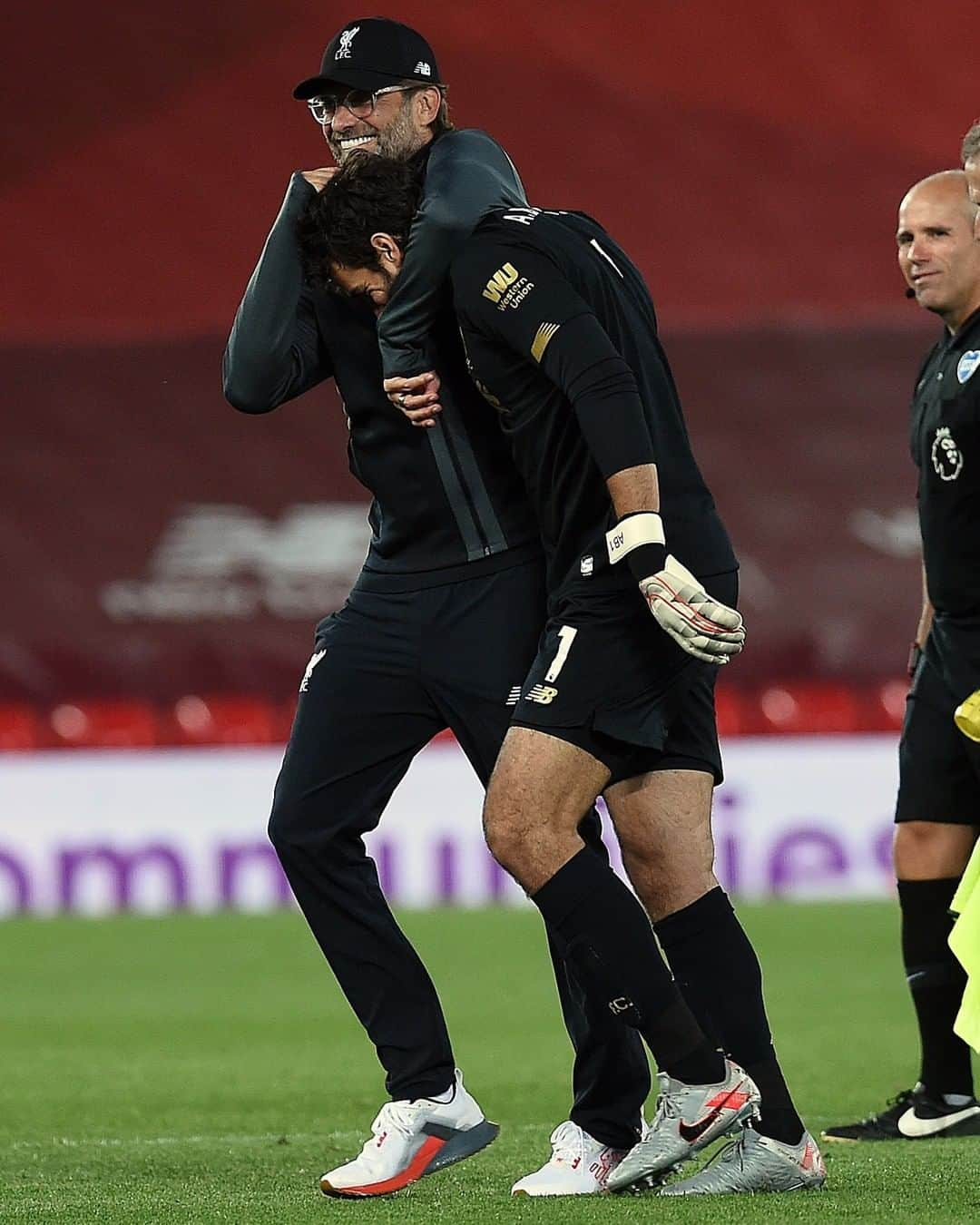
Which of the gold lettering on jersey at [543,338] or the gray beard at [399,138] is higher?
the gray beard at [399,138]

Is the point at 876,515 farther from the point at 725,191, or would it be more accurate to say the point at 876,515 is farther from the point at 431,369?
the point at 431,369

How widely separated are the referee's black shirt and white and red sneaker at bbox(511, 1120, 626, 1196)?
1.33 meters

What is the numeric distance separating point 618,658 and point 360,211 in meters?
0.81

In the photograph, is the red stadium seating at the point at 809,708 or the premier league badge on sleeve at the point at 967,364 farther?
the red stadium seating at the point at 809,708

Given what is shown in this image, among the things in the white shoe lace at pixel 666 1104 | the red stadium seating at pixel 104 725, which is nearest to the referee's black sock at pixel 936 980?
the white shoe lace at pixel 666 1104

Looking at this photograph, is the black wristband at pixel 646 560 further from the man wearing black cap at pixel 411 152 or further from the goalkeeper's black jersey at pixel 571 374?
the man wearing black cap at pixel 411 152

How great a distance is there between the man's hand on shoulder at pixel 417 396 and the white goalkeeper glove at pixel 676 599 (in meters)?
0.49

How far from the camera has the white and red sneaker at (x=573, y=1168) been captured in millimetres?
3512

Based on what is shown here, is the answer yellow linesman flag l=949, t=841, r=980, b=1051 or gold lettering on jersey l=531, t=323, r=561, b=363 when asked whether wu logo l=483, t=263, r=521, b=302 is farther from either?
yellow linesman flag l=949, t=841, r=980, b=1051

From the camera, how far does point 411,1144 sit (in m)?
3.60

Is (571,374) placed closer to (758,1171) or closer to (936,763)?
(758,1171)

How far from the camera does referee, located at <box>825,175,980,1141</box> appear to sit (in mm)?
4328

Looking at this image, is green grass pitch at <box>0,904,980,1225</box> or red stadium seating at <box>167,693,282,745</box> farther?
red stadium seating at <box>167,693,282,745</box>

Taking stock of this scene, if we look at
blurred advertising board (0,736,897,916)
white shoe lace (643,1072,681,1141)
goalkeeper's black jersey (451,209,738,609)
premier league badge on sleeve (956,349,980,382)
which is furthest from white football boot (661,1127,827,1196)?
blurred advertising board (0,736,897,916)
